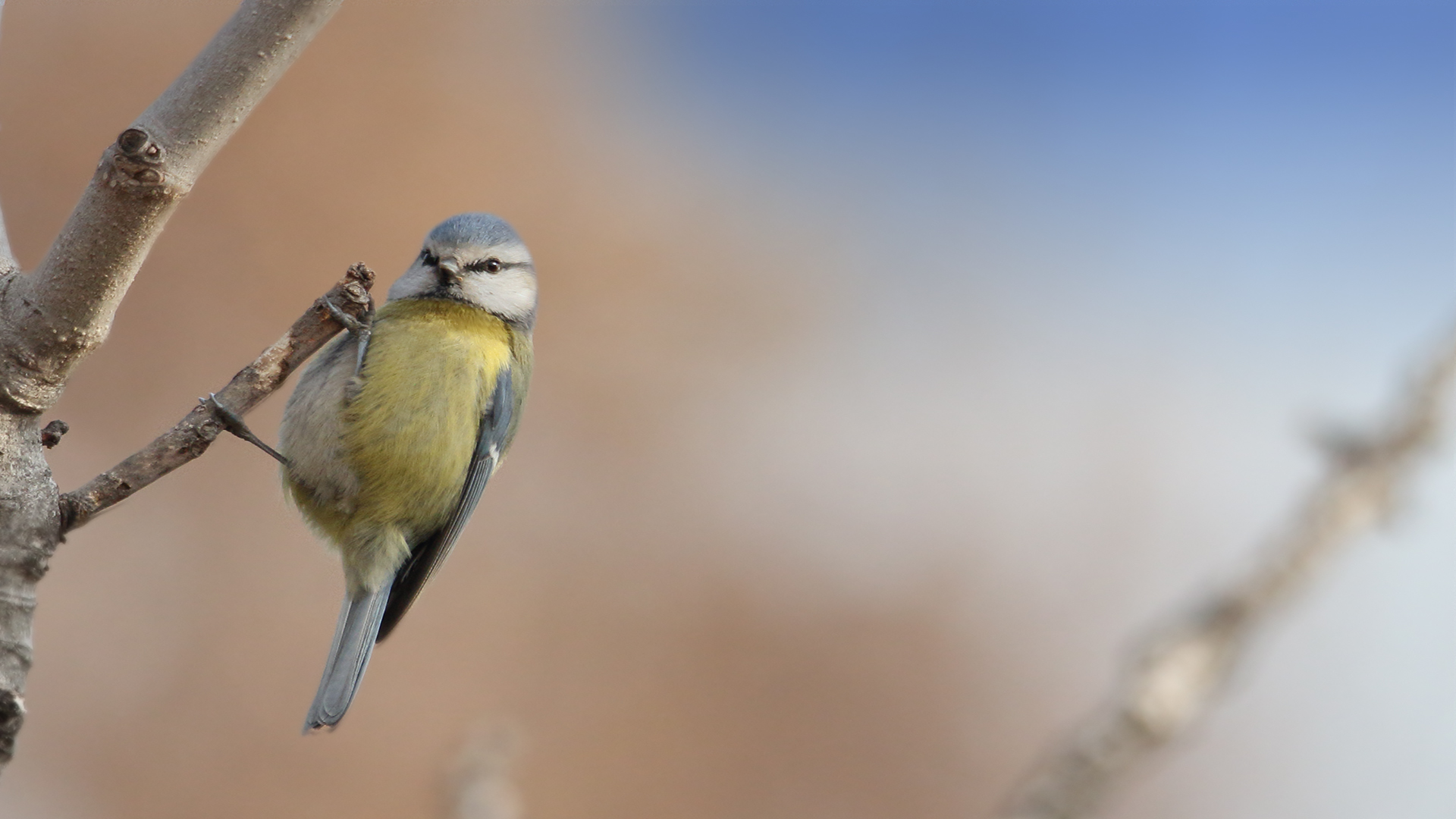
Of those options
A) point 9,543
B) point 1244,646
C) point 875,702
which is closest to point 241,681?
point 875,702

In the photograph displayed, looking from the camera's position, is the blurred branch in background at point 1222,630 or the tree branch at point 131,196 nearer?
the blurred branch in background at point 1222,630

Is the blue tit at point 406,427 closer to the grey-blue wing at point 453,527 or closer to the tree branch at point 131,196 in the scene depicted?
the grey-blue wing at point 453,527

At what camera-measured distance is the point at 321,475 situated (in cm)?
159

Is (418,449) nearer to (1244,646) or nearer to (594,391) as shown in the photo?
(1244,646)

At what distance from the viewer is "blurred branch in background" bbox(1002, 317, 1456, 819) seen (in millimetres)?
696

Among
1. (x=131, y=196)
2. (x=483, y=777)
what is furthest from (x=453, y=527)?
(x=131, y=196)

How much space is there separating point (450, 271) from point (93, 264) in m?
0.79

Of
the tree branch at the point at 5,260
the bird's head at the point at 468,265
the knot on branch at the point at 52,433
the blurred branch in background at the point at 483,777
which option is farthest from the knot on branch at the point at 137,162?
the bird's head at the point at 468,265

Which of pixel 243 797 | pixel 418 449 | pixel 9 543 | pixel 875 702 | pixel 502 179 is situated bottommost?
pixel 9 543

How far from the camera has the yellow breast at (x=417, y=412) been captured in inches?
62.1

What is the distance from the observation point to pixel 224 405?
1111 millimetres

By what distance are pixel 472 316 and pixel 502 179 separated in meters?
2.09

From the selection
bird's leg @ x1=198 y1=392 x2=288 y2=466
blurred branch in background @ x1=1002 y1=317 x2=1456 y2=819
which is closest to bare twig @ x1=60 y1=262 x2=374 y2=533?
bird's leg @ x1=198 y1=392 x2=288 y2=466

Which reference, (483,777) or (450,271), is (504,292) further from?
(483,777)
